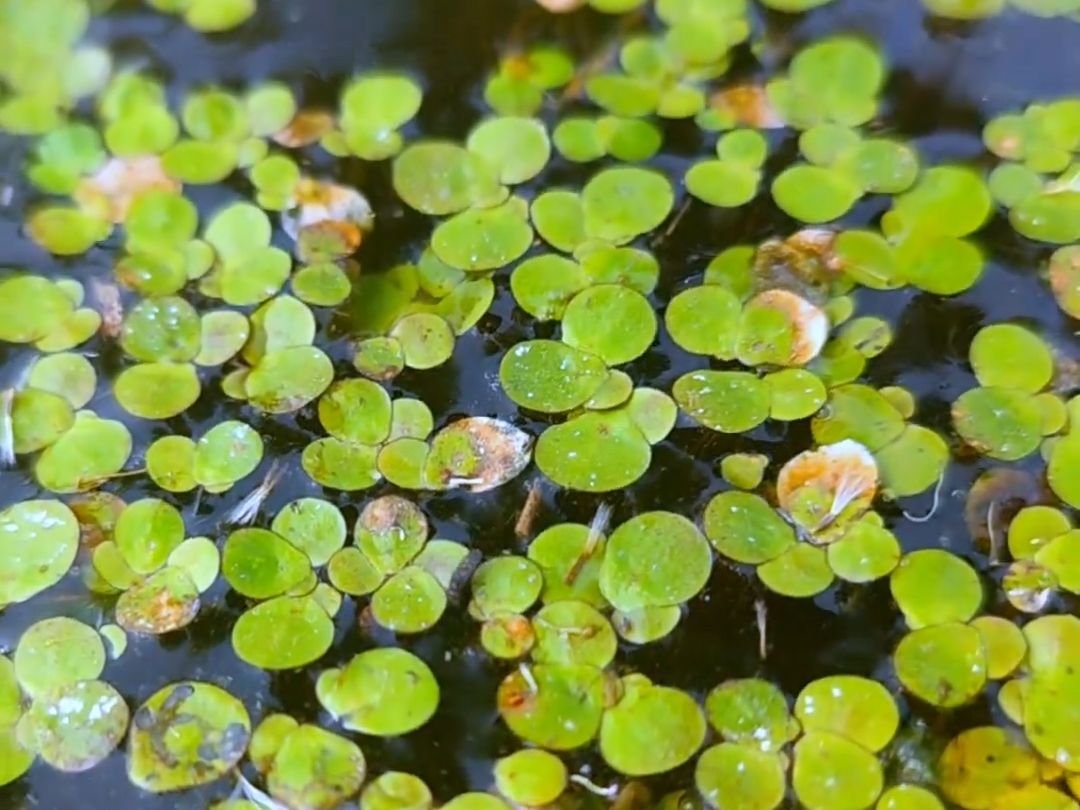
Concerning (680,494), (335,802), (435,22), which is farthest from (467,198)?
(335,802)

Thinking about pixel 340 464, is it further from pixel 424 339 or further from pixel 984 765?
pixel 984 765

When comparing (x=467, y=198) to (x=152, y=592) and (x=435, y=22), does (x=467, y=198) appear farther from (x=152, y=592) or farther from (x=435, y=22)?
(x=152, y=592)

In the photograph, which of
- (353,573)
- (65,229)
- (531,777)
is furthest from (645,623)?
(65,229)

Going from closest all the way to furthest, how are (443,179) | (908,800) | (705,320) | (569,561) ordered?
(908,800) → (569,561) → (705,320) → (443,179)

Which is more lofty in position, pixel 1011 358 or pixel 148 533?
pixel 1011 358

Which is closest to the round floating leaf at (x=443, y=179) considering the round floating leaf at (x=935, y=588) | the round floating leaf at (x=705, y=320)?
the round floating leaf at (x=705, y=320)

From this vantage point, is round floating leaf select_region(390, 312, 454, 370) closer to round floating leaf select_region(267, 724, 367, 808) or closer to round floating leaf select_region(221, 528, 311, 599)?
round floating leaf select_region(221, 528, 311, 599)
